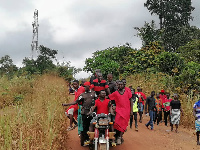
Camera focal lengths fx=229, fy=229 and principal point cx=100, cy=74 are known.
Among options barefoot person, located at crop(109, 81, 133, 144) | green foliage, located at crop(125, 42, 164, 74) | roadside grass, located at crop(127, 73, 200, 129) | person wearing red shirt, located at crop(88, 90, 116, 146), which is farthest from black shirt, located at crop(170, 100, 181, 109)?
green foliage, located at crop(125, 42, 164, 74)

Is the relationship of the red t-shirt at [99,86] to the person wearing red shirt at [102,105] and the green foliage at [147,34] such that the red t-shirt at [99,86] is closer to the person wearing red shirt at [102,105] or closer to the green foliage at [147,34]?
the person wearing red shirt at [102,105]

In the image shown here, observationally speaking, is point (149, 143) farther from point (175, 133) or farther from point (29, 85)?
point (29, 85)

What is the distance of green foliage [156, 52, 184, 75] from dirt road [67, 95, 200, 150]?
6.83 m

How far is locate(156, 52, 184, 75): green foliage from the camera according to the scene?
623 inches

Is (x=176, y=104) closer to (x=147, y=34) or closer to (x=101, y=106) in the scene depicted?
(x=101, y=106)

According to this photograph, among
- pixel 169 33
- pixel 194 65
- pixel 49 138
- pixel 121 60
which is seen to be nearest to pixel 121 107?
pixel 49 138

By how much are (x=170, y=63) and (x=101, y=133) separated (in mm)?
12082

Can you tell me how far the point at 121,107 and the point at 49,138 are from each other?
2.59 m

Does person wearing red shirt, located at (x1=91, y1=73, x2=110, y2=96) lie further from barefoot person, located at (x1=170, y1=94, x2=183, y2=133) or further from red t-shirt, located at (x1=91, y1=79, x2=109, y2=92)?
barefoot person, located at (x1=170, y1=94, x2=183, y2=133)

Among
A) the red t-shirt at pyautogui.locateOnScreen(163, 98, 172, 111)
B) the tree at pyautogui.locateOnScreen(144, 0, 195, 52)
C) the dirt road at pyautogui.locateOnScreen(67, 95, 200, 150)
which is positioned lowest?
the dirt road at pyautogui.locateOnScreen(67, 95, 200, 150)

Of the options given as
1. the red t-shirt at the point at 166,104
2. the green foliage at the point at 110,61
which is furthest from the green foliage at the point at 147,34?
the red t-shirt at the point at 166,104

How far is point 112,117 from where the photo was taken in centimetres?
632

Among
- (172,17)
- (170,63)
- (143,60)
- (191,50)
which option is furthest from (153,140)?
(172,17)

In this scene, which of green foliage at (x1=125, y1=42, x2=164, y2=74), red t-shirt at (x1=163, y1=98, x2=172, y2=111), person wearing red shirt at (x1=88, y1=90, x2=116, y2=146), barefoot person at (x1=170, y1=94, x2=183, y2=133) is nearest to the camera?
person wearing red shirt at (x1=88, y1=90, x2=116, y2=146)
